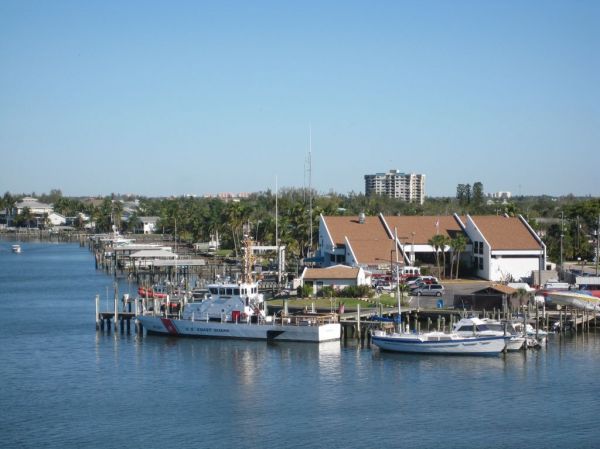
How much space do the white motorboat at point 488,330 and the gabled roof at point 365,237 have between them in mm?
28115

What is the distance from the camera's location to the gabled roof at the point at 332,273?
271 ft

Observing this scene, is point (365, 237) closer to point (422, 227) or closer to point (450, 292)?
point (422, 227)

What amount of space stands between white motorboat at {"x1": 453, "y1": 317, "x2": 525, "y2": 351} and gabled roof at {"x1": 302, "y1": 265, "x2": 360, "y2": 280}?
20.0 m

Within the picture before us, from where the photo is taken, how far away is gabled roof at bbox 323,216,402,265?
303 ft

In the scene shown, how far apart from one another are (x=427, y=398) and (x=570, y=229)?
7848 centimetres

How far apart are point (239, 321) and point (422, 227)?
35.9m

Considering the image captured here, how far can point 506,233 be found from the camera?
94000 millimetres

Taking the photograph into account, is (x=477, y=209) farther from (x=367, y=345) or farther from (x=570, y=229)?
(x=367, y=345)

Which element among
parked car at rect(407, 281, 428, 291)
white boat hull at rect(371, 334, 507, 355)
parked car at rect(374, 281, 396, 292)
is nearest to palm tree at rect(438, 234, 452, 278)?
parked car at rect(374, 281, 396, 292)

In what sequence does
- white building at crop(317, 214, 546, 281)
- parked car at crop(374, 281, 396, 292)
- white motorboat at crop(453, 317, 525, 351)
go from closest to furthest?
white motorboat at crop(453, 317, 525, 351)
parked car at crop(374, 281, 396, 292)
white building at crop(317, 214, 546, 281)

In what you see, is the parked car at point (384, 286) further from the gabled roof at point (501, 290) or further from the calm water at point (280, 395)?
the calm water at point (280, 395)

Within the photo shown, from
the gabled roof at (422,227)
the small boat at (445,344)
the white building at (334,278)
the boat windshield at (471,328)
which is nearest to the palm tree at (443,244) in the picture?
the gabled roof at (422,227)

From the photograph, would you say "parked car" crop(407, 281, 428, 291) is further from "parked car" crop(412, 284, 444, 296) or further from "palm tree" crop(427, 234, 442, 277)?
"palm tree" crop(427, 234, 442, 277)

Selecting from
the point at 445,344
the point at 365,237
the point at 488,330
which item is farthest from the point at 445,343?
the point at 365,237
